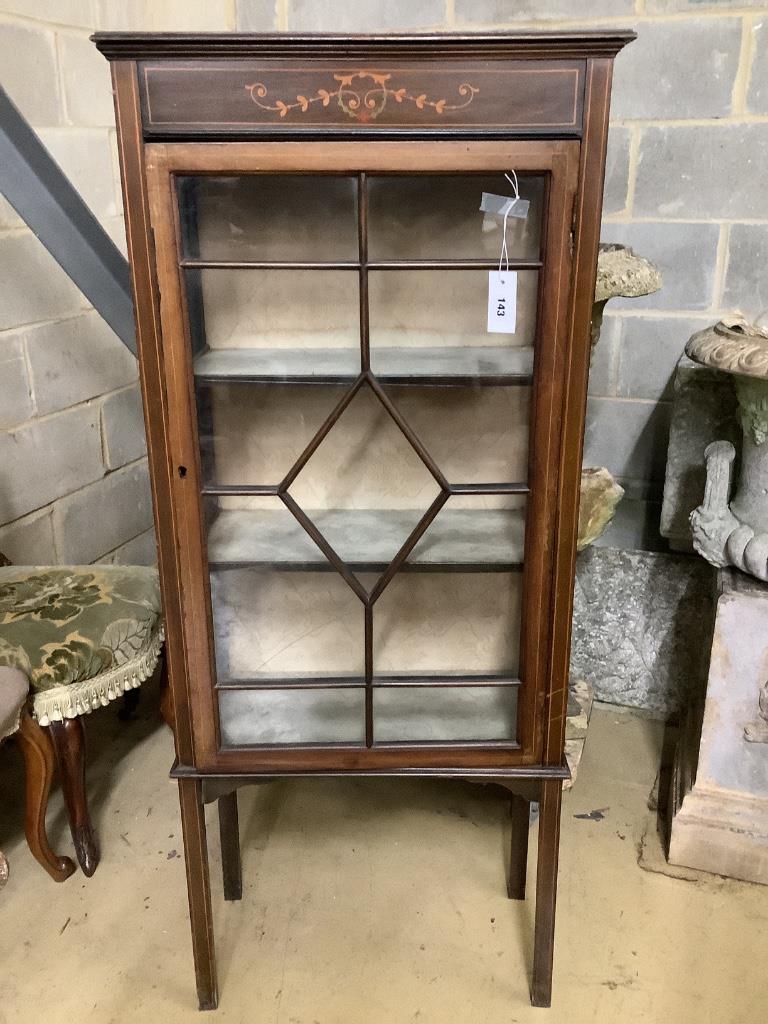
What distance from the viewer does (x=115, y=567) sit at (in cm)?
178

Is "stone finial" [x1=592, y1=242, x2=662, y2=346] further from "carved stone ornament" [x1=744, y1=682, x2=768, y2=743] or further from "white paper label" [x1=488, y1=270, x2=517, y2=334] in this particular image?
"carved stone ornament" [x1=744, y1=682, x2=768, y2=743]

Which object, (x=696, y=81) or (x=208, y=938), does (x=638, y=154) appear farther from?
(x=208, y=938)

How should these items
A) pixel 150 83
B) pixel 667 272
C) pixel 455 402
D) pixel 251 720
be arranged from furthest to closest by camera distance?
pixel 667 272 < pixel 251 720 < pixel 455 402 < pixel 150 83

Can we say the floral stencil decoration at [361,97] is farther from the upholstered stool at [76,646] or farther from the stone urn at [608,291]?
the upholstered stool at [76,646]

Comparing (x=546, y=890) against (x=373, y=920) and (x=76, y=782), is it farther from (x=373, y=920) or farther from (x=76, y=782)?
(x=76, y=782)

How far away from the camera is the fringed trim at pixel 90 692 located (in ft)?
4.88

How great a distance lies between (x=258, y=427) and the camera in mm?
1122

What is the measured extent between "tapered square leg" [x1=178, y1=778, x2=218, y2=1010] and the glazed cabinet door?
0.07 metres

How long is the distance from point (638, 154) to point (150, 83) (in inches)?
48.2

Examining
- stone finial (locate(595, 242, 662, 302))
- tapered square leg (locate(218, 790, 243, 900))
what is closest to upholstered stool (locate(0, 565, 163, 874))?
tapered square leg (locate(218, 790, 243, 900))

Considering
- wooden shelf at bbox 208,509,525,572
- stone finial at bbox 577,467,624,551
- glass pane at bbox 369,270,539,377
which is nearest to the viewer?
glass pane at bbox 369,270,539,377

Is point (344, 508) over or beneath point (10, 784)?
over

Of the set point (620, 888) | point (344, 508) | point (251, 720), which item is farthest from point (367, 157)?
point (620, 888)

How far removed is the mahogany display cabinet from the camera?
0.94m
